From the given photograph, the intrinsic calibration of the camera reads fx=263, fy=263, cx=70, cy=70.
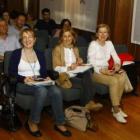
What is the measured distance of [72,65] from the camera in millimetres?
3369

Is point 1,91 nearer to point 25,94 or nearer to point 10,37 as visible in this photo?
point 25,94

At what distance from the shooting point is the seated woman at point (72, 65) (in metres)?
3.32

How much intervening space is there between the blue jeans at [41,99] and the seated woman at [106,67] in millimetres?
828

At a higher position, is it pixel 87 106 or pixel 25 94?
pixel 25 94

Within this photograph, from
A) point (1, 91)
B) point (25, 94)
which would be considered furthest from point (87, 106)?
point (1, 91)

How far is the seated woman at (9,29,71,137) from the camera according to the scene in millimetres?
2888

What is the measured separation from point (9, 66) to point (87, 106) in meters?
1.08

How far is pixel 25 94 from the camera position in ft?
9.77

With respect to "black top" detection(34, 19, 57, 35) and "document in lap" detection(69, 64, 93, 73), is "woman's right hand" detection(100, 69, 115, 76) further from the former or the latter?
"black top" detection(34, 19, 57, 35)

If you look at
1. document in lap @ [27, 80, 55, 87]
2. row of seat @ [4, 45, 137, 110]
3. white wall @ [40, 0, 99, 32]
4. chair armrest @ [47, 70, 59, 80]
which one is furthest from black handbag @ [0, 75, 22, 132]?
white wall @ [40, 0, 99, 32]

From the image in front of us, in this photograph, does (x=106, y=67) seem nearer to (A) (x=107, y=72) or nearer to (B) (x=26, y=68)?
(A) (x=107, y=72)

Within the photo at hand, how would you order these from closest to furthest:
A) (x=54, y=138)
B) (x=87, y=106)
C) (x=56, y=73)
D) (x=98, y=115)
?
(x=54, y=138), (x=56, y=73), (x=87, y=106), (x=98, y=115)

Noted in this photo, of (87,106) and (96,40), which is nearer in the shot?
(87,106)

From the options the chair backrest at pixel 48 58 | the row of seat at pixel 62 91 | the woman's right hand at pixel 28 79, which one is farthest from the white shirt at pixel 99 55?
the woman's right hand at pixel 28 79
